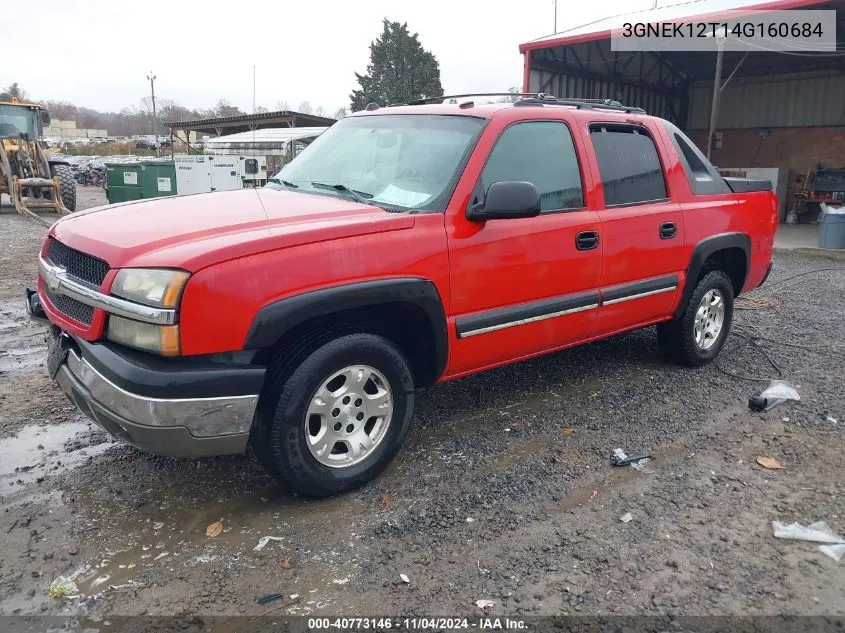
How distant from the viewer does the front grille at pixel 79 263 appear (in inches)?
115

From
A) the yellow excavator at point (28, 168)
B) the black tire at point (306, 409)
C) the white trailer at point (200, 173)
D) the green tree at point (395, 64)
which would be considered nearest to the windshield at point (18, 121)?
the yellow excavator at point (28, 168)

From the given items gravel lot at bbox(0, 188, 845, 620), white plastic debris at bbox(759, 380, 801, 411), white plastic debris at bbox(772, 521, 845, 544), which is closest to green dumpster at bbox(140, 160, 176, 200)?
gravel lot at bbox(0, 188, 845, 620)

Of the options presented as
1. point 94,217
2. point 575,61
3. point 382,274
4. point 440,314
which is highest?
point 575,61

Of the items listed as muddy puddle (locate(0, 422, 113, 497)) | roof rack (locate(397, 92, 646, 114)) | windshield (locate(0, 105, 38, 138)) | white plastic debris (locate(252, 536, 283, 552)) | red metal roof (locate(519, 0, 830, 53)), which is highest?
red metal roof (locate(519, 0, 830, 53))

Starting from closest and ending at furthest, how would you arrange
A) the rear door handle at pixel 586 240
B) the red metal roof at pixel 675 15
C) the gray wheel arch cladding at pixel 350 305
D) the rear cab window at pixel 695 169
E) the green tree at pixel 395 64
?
the gray wheel arch cladding at pixel 350 305 → the rear door handle at pixel 586 240 → the rear cab window at pixel 695 169 → the red metal roof at pixel 675 15 → the green tree at pixel 395 64

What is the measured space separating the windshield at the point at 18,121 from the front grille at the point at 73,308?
54.9 ft

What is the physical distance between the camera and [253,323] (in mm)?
2752

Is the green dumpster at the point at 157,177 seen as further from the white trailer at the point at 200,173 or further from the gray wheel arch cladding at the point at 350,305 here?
the gray wheel arch cladding at the point at 350,305

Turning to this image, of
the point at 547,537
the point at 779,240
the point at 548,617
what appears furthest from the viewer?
the point at 779,240

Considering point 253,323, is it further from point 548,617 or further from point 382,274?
point 548,617

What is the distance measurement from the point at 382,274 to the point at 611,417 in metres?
2.02

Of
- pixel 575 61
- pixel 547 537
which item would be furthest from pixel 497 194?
pixel 575 61

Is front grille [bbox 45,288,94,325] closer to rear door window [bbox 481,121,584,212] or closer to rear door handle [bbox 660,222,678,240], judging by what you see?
rear door window [bbox 481,121,584,212]

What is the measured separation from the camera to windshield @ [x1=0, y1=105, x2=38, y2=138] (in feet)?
55.5
